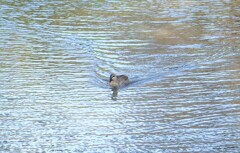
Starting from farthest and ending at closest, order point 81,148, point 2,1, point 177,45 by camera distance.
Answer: point 2,1, point 177,45, point 81,148

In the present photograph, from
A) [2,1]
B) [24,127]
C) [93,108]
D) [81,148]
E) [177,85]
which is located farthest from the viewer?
[2,1]

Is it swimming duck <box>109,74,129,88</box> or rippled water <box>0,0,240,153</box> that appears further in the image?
swimming duck <box>109,74,129,88</box>

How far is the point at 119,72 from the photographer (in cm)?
1609

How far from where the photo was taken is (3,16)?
2275 centimetres

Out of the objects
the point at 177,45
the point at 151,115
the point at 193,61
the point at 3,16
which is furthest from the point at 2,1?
the point at 151,115

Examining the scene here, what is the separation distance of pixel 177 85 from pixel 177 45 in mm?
3946

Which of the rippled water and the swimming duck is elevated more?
the swimming duck

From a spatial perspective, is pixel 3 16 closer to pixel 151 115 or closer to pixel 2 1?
pixel 2 1

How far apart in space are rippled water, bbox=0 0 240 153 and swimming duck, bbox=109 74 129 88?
15 cm

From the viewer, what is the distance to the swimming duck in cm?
1431

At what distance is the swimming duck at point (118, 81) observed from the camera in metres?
14.3

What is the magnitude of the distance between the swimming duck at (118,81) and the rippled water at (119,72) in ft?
0.49

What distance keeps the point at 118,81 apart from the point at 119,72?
5.69 feet

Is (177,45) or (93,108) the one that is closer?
(93,108)
